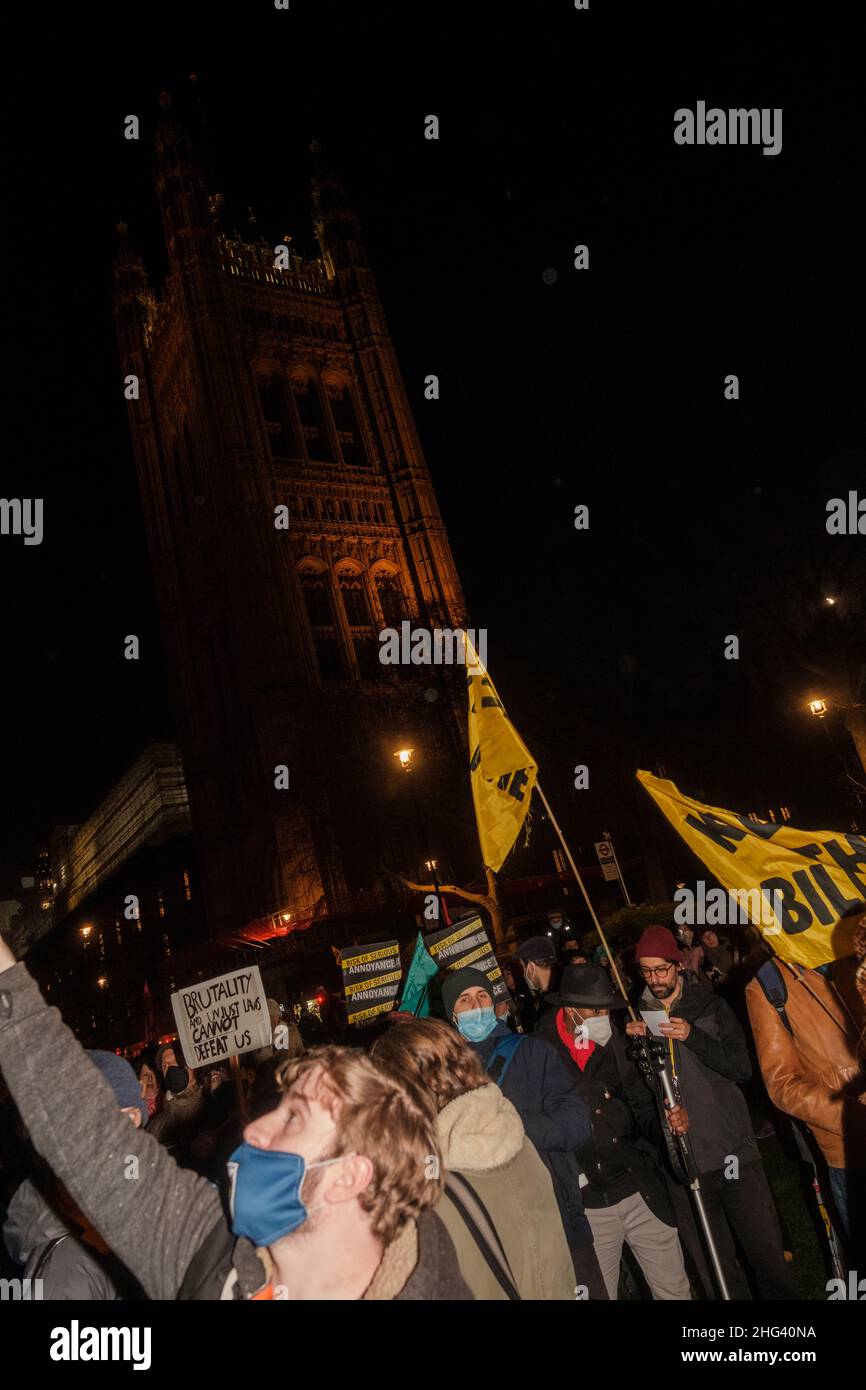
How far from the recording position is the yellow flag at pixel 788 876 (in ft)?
15.5

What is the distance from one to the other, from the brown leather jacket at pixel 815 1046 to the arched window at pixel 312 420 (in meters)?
36.5

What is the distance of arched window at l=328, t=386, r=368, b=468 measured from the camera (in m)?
39.8

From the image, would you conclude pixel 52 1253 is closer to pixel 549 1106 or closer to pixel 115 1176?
pixel 115 1176

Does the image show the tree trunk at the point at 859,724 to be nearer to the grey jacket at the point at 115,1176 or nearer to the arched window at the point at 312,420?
the grey jacket at the point at 115,1176

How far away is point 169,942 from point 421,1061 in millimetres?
53906

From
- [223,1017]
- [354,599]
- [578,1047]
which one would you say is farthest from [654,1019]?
[354,599]

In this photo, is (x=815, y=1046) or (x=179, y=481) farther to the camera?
(x=179, y=481)

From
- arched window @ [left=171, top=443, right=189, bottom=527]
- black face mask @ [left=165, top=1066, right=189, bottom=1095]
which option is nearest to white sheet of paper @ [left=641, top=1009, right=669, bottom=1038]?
black face mask @ [left=165, top=1066, right=189, bottom=1095]

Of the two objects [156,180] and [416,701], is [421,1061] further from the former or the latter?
[156,180]

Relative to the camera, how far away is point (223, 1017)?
751 cm

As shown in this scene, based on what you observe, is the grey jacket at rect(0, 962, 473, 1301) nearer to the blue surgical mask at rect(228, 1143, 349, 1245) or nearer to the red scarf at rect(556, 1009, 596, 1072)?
the blue surgical mask at rect(228, 1143, 349, 1245)

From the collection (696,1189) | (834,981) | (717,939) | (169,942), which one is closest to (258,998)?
(696,1189)

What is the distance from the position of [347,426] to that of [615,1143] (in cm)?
3968

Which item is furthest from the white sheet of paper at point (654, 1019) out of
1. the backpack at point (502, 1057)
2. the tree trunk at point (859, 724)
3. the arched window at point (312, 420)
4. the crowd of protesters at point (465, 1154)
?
the arched window at point (312, 420)
